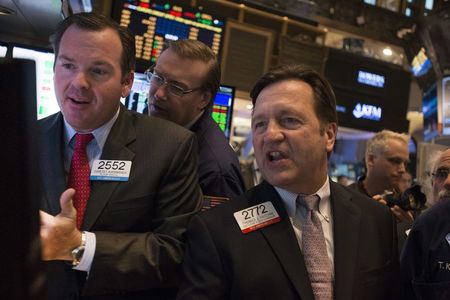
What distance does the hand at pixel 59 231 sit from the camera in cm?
112

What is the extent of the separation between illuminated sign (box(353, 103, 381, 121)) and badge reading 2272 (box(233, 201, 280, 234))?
4.74 meters

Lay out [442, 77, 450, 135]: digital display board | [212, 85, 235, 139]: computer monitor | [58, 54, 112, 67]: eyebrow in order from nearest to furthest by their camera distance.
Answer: [58, 54, 112, 67]: eyebrow, [442, 77, 450, 135]: digital display board, [212, 85, 235, 139]: computer monitor

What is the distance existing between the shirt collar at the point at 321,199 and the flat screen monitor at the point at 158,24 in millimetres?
2735

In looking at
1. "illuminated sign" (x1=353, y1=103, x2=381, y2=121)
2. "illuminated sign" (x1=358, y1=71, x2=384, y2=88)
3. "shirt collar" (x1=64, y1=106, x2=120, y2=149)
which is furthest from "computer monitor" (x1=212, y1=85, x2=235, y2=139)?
"illuminated sign" (x1=358, y1=71, x2=384, y2=88)

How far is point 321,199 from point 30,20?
5.62 ft

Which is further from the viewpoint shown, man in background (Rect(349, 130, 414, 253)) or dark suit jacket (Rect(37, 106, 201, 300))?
man in background (Rect(349, 130, 414, 253))

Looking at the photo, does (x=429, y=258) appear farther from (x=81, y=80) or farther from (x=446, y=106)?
(x=446, y=106)

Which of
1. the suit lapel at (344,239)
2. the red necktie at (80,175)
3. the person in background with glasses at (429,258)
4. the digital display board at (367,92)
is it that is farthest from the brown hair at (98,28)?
the digital display board at (367,92)

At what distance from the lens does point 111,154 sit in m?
1.45

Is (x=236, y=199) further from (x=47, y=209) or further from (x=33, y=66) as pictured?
(x=33, y=66)

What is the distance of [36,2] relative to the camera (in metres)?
2.12

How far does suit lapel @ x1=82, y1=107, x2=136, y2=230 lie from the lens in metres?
1.35

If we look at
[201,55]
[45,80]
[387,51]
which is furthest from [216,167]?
[387,51]

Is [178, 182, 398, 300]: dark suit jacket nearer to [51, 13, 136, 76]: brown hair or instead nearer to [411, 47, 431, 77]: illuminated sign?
[51, 13, 136, 76]: brown hair
